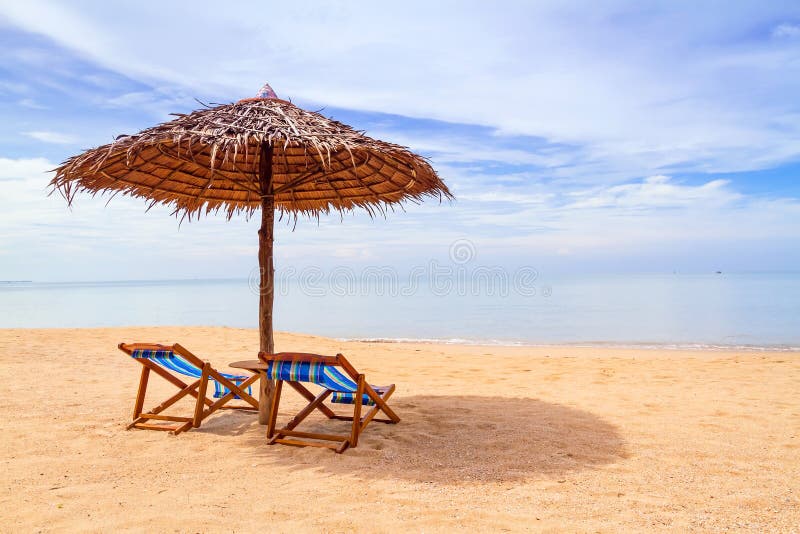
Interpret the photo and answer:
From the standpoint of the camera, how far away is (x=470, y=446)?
3533 mm

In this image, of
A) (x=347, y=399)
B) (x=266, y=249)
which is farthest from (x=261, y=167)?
(x=347, y=399)

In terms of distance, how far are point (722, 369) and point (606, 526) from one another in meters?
5.77

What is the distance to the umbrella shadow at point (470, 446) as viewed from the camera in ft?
10.0

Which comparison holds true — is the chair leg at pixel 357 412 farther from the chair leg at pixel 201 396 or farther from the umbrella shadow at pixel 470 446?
the chair leg at pixel 201 396

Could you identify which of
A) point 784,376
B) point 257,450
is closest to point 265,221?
point 257,450

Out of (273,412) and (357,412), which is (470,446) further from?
(273,412)

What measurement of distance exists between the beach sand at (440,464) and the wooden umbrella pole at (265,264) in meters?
0.25

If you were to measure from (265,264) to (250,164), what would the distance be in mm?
1179

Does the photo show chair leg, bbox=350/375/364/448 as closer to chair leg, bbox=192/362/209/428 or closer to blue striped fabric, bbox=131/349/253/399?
chair leg, bbox=192/362/209/428

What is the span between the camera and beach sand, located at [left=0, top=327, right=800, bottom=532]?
239 cm

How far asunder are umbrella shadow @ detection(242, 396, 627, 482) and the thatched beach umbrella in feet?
3.64

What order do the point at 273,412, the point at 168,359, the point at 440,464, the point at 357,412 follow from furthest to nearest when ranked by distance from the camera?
the point at 168,359, the point at 273,412, the point at 357,412, the point at 440,464

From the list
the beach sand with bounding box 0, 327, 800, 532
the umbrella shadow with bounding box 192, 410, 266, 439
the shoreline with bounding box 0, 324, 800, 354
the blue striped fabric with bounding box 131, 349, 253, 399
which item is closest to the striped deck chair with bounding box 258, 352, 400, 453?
the beach sand with bounding box 0, 327, 800, 532

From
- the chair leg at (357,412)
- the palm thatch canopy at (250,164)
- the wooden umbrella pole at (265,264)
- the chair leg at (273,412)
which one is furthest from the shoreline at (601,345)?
the chair leg at (357,412)
